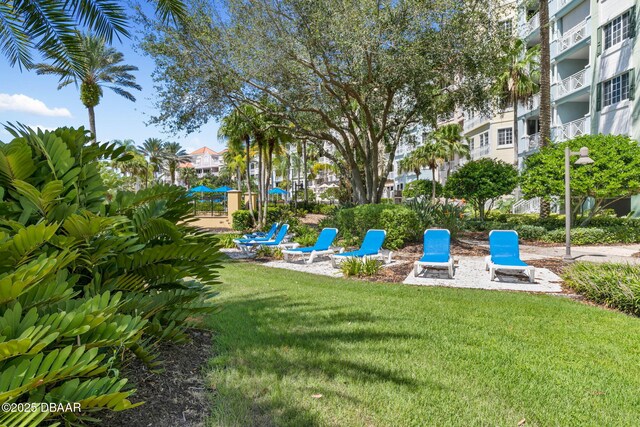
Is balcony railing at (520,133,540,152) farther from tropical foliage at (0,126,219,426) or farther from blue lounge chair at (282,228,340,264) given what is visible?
tropical foliage at (0,126,219,426)

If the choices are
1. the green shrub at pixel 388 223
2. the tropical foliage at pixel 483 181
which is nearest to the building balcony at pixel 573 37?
the tropical foliage at pixel 483 181

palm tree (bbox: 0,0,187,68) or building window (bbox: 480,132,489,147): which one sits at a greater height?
building window (bbox: 480,132,489,147)

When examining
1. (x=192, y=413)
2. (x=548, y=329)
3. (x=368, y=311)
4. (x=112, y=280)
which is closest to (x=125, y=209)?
(x=112, y=280)

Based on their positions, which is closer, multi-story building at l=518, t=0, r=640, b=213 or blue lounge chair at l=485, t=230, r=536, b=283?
blue lounge chair at l=485, t=230, r=536, b=283

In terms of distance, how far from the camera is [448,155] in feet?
121

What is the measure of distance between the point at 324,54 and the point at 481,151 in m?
29.3

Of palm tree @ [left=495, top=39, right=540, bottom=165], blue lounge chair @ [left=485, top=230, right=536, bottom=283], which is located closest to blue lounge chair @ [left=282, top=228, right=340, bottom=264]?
blue lounge chair @ [left=485, top=230, right=536, bottom=283]

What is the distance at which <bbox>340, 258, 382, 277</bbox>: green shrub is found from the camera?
9.92 meters

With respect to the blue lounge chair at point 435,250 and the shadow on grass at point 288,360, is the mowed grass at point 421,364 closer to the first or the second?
the shadow on grass at point 288,360

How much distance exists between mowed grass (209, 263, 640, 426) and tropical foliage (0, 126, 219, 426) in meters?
0.85

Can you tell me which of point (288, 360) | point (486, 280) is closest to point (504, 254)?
point (486, 280)

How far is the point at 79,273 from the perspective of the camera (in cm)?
302

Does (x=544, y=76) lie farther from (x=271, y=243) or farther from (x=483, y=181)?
(x=271, y=243)

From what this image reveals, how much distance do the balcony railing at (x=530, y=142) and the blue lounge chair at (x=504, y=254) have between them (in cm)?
2179
